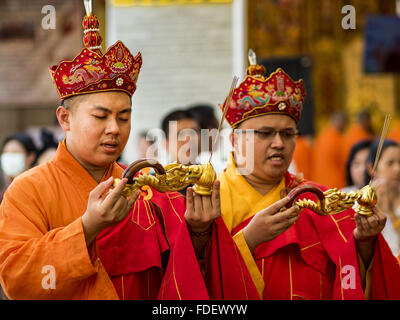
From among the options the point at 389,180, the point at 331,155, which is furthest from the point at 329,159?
the point at 389,180

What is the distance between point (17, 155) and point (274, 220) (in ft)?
8.39

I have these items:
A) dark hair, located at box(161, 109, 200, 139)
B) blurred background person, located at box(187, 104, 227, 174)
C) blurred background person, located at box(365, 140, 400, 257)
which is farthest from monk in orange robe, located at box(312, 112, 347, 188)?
dark hair, located at box(161, 109, 200, 139)

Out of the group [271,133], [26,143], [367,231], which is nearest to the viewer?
[367,231]

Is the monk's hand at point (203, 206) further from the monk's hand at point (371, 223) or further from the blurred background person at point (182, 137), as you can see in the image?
the blurred background person at point (182, 137)

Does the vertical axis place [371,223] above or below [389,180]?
below

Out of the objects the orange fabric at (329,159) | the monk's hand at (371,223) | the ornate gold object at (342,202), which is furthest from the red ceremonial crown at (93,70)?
the orange fabric at (329,159)

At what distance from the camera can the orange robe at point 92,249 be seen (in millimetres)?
2344

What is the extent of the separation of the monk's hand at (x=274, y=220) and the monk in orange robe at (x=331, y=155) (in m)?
6.54

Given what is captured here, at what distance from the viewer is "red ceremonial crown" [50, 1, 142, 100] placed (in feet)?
8.49

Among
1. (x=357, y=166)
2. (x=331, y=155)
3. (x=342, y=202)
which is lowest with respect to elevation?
(x=342, y=202)

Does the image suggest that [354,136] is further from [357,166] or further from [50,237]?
[50,237]

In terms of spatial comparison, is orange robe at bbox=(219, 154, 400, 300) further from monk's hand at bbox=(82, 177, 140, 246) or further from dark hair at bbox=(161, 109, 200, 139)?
dark hair at bbox=(161, 109, 200, 139)

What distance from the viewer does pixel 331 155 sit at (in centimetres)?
961
